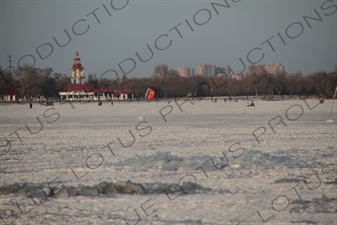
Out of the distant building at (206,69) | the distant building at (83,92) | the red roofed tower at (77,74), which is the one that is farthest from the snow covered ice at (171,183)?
the distant building at (206,69)

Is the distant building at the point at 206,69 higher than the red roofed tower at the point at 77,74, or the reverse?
the red roofed tower at the point at 77,74

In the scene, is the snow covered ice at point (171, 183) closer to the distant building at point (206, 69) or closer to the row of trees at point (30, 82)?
the row of trees at point (30, 82)

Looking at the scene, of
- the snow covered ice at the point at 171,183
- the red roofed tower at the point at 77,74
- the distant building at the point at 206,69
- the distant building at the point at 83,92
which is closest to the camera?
the snow covered ice at the point at 171,183

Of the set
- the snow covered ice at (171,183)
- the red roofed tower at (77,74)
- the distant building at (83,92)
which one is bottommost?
the snow covered ice at (171,183)

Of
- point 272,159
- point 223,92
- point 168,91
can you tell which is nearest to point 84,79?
point 168,91

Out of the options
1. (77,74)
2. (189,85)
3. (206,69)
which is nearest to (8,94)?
(77,74)

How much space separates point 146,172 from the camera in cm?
1029

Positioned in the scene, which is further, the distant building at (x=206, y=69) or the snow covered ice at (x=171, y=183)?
the distant building at (x=206, y=69)

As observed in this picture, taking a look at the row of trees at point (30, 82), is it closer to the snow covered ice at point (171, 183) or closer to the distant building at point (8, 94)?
the distant building at point (8, 94)

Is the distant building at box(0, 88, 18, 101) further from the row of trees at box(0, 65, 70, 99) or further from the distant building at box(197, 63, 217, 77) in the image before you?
the distant building at box(197, 63, 217, 77)

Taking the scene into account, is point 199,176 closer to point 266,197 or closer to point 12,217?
point 266,197

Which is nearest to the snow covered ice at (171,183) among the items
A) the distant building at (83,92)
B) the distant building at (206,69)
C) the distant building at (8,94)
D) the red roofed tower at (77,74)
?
the distant building at (8,94)

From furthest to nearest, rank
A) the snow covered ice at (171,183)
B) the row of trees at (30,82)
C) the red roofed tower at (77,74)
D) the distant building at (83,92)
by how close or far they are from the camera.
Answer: the red roofed tower at (77,74) < the distant building at (83,92) < the row of trees at (30,82) < the snow covered ice at (171,183)

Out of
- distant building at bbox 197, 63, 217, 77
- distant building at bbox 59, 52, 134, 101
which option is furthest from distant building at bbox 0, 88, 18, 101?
distant building at bbox 197, 63, 217, 77
